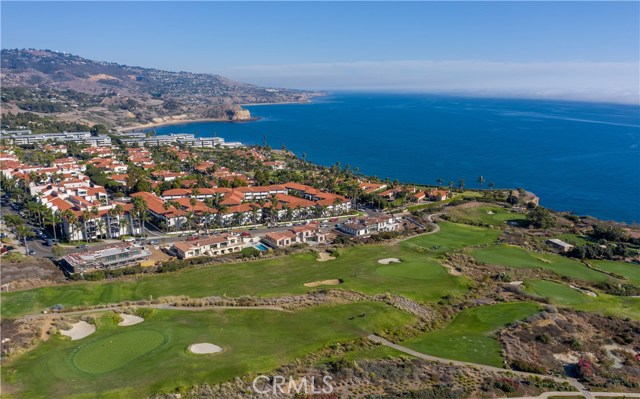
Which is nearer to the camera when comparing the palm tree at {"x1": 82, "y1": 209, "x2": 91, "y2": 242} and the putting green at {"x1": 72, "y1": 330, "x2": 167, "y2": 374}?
the putting green at {"x1": 72, "y1": 330, "x2": 167, "y2": 374}

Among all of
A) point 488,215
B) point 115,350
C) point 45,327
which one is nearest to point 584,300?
point 488,215

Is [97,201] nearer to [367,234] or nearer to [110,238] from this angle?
[110,238]

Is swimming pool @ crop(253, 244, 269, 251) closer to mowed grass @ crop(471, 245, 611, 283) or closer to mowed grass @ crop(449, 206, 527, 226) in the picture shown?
mowed grass @ crop(471, 245, 611, 283)

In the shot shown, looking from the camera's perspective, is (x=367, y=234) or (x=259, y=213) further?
(x=259, y=213)

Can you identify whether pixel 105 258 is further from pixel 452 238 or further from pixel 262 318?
pixel 452 238

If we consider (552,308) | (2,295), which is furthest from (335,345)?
(2,295)

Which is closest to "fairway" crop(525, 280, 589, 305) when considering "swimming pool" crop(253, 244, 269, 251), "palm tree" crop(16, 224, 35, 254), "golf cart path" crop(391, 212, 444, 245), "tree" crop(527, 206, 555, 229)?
"golf cart path" crop(391, 212, 444, 245)

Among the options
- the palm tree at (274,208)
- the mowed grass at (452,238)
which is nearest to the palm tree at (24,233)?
the palm tree at (274,208)
